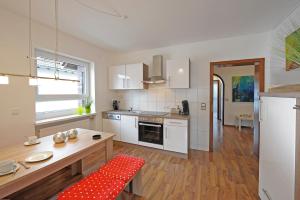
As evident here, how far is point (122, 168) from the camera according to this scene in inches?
61.1

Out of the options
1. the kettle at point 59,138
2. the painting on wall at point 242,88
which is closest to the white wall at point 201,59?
the kettle at point 59,138

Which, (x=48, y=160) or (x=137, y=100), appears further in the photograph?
(x=137, y=100)

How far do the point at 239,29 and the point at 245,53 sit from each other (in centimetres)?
52

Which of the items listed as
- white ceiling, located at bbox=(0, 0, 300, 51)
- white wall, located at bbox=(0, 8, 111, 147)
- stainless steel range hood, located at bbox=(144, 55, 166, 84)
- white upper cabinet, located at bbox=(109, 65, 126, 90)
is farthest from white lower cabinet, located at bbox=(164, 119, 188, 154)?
white wall, located at bbox=(0, 8, 111, 147)

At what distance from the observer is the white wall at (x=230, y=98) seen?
17.1 feet

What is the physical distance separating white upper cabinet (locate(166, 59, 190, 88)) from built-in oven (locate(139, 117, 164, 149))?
2.91ft

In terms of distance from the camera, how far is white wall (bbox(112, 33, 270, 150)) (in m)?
2.70

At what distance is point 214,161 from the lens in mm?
2652

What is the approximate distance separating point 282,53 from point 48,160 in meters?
3.47

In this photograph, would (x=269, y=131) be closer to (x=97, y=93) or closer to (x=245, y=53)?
(x=245, y=53)

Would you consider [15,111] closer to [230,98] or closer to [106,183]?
[106,183]

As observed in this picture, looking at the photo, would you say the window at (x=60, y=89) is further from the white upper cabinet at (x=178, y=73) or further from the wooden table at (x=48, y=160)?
the white upper cabinet at (x=178, y=73)

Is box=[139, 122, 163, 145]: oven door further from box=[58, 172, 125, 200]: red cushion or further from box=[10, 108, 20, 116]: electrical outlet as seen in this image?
box=[10, 108, 20, 116]: electrical outlet

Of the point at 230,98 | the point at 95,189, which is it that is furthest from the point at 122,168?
the point at 230,98
